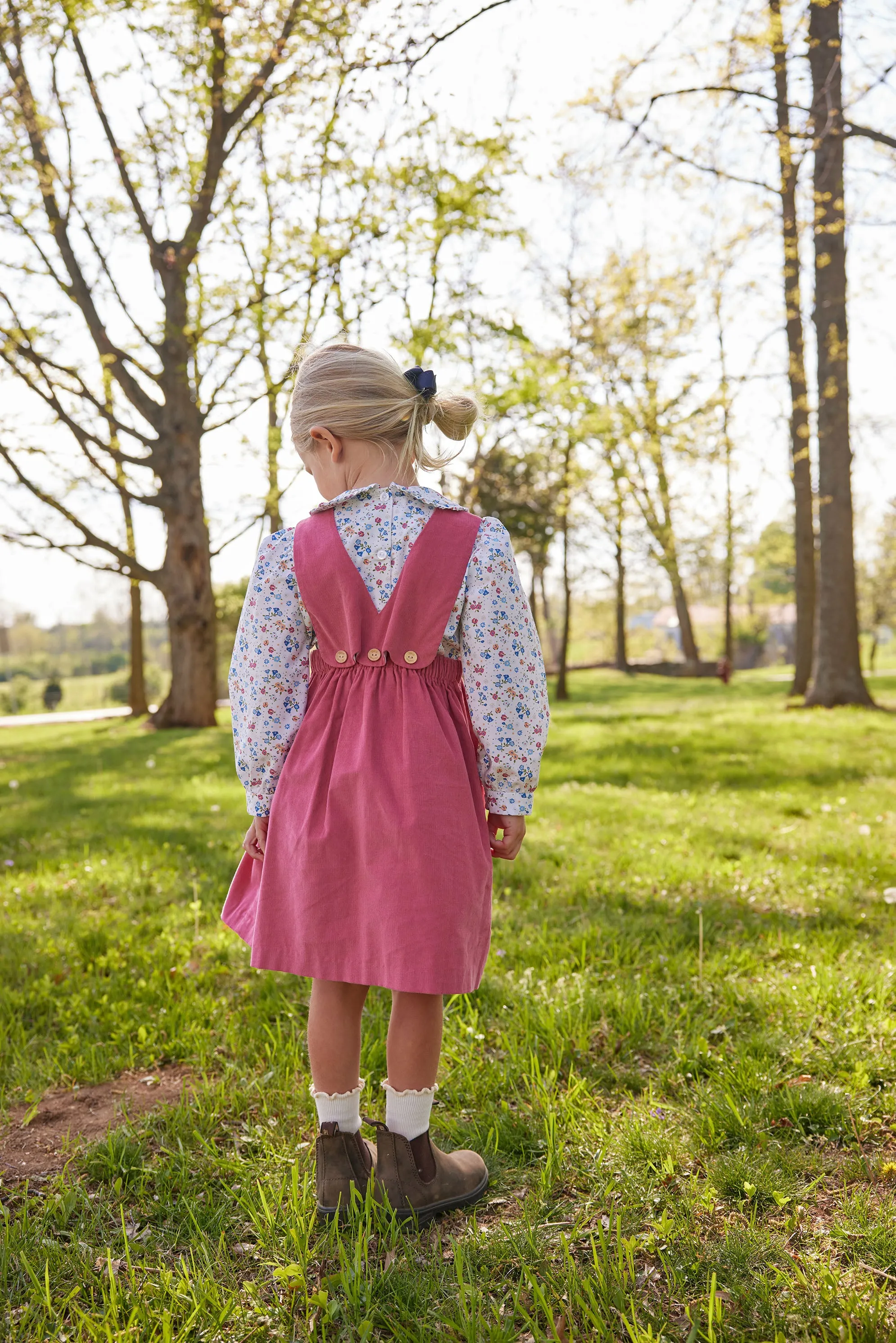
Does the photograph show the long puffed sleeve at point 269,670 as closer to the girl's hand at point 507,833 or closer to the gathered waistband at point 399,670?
the gathered waistband at point 399,670

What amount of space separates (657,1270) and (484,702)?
3.85ft

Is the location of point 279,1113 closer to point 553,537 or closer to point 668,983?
point 668,983

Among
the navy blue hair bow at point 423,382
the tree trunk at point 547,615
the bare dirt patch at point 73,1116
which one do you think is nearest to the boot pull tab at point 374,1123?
the bare dirt patch at point 73,1116

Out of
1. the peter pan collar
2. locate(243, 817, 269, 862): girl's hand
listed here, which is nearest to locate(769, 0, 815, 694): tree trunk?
the peter pan collar

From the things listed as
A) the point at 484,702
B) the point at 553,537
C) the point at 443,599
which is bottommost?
the point at 484,702

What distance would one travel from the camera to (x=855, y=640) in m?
10.9

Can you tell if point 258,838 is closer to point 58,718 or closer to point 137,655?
point 137,655

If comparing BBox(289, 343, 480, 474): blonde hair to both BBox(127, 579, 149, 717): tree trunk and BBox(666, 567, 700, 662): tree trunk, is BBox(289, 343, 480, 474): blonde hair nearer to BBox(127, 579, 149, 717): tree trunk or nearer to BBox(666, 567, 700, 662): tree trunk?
BBox(127, 579, 149, 717): tree trunk

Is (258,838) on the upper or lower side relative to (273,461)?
lower

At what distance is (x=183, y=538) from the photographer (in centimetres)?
1164

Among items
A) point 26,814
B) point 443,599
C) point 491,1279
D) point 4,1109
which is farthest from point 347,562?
point 26,814

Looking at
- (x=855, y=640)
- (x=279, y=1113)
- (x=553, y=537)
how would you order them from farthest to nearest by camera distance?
1. (x=553, y=537)
2. (x=855, y=640)
3. (x=279, y=1113)

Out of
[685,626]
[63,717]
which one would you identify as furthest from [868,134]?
[685,626]

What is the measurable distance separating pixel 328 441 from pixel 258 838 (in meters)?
0.97
